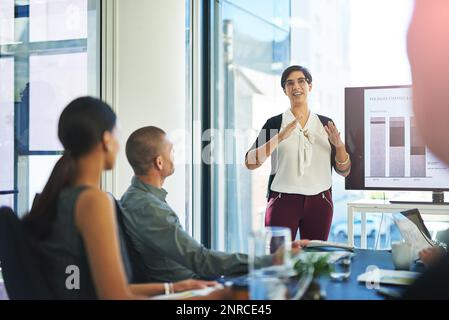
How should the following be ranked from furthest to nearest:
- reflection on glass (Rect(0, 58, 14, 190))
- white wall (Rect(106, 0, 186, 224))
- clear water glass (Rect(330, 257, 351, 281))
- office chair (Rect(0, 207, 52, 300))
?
white wall (Rect(106, 0, 186, 224)) < reflection on glass (Rect(0, 58, 14, 190)) < clear water glass (Rect(330, 257, 351, 281)) < office chair (Rect(0, 207, 52, 300))

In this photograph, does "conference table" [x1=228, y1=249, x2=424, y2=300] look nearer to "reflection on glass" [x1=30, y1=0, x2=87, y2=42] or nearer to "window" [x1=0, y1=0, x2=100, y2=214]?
"window" [x1=0, y1=0, x2=100, y2=214]

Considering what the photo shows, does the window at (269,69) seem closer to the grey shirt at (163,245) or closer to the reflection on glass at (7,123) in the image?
the reflection on glass at (7,123)

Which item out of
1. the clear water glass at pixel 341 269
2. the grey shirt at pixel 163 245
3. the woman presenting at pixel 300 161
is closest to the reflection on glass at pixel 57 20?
the woman presenting at pixel 300 161

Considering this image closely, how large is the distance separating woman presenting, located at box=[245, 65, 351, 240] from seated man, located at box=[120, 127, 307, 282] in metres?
1.25

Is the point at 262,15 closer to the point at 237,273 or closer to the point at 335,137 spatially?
the point at 335,137

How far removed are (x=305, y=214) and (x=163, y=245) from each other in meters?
1.70

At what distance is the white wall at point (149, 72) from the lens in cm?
380

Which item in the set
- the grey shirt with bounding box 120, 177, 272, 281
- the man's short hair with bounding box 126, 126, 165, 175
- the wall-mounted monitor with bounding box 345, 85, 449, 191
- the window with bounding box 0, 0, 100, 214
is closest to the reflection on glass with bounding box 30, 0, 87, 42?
the window with bounding box 0, 0, 100, 214

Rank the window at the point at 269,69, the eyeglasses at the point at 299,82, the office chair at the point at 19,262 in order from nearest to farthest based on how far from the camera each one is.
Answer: the office chair at the point at 19,262 → the eyeglasses at the point at 299,82 → the window at the point at 269,69

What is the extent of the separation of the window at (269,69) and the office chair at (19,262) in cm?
302

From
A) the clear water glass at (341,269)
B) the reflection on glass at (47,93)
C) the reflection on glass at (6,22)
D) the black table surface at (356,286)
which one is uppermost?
the reflection on glass at (6,22)

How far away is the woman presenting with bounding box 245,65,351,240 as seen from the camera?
341 cm
